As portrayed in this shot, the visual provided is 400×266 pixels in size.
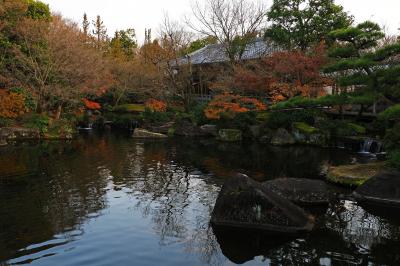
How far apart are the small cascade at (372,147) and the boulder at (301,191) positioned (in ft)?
40.2

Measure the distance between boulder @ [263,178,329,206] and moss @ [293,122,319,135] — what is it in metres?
14.9

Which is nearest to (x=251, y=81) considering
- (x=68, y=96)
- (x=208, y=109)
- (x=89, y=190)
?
(x=208, y=109)

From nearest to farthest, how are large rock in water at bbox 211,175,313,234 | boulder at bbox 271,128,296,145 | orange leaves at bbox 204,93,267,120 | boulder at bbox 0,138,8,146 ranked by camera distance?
Answer: 1. large rock in water at bbox 211,175,313,234
2. boulder at bbox 0,138,8,146
3. boulder at bbox 271,128,296,145
4. orange leaves at bbox 204,93,267,120

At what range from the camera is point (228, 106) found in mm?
32344

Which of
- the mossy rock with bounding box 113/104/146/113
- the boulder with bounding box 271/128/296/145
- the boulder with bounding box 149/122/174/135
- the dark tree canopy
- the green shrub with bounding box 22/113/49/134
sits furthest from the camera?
the mossy rock with bounding box 113/104/146/113

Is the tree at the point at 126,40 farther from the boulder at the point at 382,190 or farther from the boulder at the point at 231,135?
the boulder at the point at 382,190

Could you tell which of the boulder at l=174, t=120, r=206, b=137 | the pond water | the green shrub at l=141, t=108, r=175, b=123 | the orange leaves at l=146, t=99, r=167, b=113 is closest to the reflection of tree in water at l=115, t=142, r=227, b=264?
the pond water

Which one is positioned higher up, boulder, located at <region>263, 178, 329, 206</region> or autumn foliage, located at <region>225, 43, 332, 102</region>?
autumn foliage, located at <region>225, 43, 332, 102</region>

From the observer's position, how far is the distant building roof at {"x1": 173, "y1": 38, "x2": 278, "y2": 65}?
1516 inches

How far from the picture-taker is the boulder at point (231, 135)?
3180cm

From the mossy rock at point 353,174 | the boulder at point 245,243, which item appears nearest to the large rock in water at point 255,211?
the boulder at point 245,243

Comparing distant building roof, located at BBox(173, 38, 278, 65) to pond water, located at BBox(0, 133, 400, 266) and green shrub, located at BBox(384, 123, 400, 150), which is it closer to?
pond water, located at BBox(0, 133, 400, 266)

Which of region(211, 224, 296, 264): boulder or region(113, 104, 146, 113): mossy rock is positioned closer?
region(211, 224, 296, 264): boulder

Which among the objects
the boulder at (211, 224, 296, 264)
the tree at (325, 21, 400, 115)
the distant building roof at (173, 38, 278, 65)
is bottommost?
the boulder at (211, 224, 296, 264)
